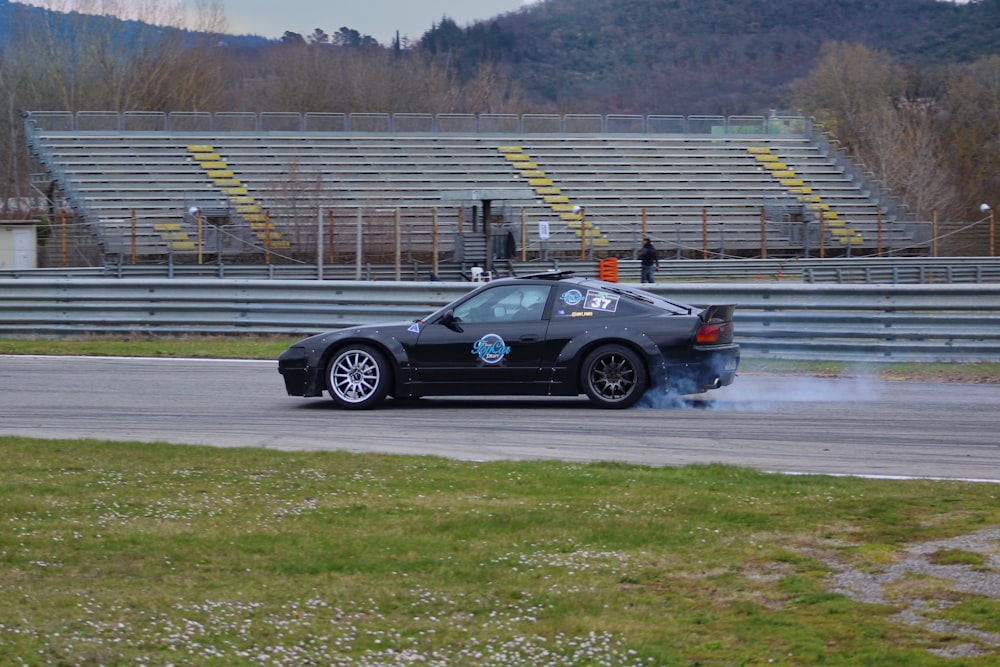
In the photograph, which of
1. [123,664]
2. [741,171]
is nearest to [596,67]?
[741,171]

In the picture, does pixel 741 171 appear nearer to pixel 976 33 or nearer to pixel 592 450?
pixel 592 450

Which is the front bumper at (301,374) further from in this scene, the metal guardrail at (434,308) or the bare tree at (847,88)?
the bare tree at (847,88)

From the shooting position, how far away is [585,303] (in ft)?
37.8

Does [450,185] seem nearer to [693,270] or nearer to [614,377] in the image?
[693,270]

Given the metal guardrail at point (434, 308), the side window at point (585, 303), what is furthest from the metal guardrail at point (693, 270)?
the side window at point (585, 303)

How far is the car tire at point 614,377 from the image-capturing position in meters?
11.2

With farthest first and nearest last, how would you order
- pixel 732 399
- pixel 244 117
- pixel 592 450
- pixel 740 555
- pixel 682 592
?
pixel 244 117, pixel 732 399, pixel 592 450, pixel 740 555, pixel 682 592

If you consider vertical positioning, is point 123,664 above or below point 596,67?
below

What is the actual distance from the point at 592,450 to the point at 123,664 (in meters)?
5.28

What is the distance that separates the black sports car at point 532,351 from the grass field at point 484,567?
131 inches

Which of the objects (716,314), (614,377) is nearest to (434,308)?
(614,377)

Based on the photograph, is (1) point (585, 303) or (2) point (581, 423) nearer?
(2) point (581, 423)

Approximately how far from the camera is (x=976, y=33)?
12756 cm

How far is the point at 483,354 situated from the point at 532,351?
0.45 m
